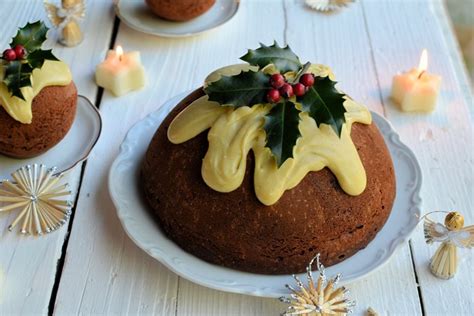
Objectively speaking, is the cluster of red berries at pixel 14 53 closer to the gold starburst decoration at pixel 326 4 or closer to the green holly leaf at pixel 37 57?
the green holly leaf at pixel 37 57

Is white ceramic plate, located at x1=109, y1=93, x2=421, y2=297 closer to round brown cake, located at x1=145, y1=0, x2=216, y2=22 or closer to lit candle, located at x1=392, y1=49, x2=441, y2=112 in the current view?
lit candle, located at x1=392, y1=49, x2=441, y2=112

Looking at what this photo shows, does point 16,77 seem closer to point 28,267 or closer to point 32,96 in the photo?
point 32,96

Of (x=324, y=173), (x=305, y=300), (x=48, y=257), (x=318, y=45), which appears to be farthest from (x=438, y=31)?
(x=48, y=257)

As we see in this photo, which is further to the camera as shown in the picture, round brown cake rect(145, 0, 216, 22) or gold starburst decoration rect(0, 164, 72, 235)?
round brown cake rect(145, 0, 216, 22)

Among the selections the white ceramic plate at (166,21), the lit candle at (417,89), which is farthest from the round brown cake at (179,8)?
the lit candle at (417,89)

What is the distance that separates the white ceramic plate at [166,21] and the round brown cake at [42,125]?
1.56ft

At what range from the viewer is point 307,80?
1.12 meters

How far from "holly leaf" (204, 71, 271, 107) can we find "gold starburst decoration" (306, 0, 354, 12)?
92 centimetres

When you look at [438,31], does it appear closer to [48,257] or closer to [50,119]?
[50,119]

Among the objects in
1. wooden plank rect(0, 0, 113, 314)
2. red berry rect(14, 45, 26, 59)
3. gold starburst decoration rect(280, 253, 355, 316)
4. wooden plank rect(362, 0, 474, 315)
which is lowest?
wooden plank rect(362, 0, 474, 315)

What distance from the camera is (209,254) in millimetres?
1160

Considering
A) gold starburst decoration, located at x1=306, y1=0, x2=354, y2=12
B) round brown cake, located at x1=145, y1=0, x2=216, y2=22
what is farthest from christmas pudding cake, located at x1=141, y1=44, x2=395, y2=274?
gold starburst decoration, located at x1=306, y1=0, x2=354, y2=12

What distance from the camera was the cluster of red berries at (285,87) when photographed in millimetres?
1103

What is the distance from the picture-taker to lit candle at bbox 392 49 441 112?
1.61 metres
